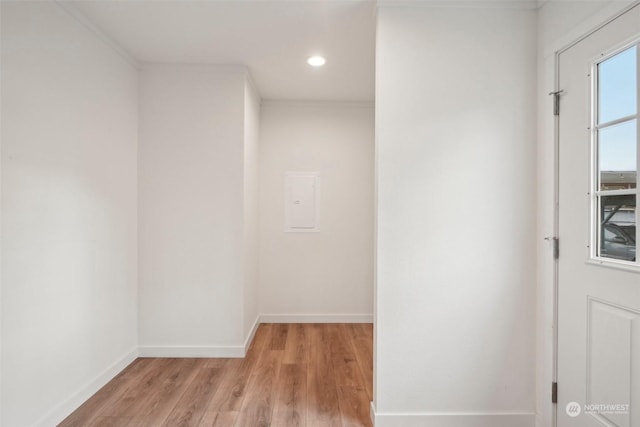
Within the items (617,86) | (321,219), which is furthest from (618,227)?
(321,219)

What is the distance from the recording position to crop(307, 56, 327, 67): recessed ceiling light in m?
2.78

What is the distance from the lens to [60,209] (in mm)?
2041

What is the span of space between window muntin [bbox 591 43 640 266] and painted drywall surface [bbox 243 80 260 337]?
2.50 meters

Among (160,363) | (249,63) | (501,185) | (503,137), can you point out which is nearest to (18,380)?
(160,363)

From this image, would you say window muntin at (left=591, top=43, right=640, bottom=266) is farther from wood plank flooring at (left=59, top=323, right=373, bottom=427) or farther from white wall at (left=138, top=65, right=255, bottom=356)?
white wall at (left=138, top=65, right=255, bottom=356)

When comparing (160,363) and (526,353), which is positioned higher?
(526,353)

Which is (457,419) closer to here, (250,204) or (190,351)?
(190,351)

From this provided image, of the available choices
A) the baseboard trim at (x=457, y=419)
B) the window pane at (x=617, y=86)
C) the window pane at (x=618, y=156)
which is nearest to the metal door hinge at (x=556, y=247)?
the window pane at (x=618, y=156)

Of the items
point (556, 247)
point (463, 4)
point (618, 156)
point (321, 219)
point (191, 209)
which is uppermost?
point (463, 4)

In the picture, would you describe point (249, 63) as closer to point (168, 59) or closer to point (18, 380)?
point (168, 59)

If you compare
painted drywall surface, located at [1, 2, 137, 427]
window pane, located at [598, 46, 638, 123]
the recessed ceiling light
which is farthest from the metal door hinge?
painted drywall surface, located at [1, 2, 137, 427]

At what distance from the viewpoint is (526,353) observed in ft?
6.51

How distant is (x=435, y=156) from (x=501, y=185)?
0.44 m

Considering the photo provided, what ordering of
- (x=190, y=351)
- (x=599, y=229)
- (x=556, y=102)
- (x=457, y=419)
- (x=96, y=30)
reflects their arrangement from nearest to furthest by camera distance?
(x=599, y=229), (x=556, y=102), (x=457, y=419), (x=96, y=30), (x=190, y=351)
